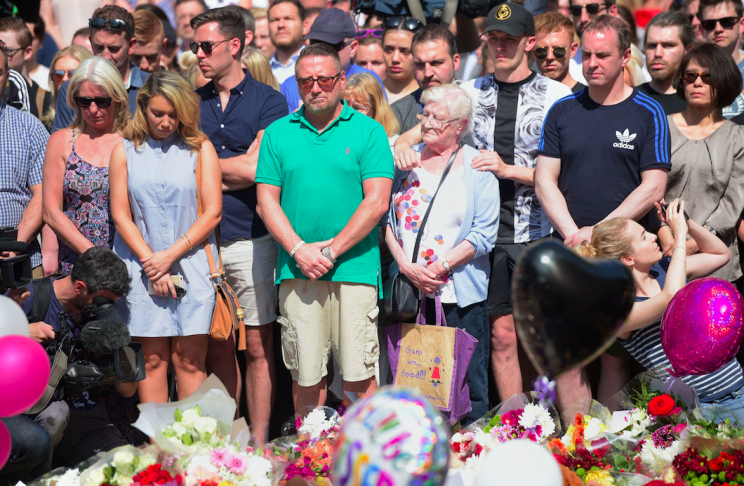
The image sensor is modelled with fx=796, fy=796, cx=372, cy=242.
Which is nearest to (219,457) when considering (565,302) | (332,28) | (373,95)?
(565,302)

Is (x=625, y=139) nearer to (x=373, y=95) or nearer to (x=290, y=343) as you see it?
(x=373, y=95)

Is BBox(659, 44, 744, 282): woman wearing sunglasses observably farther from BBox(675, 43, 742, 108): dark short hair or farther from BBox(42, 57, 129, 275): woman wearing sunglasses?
BBox(42, 57, 129, 275): woman wearing sunglasses

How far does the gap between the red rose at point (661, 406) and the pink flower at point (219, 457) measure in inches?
72.9

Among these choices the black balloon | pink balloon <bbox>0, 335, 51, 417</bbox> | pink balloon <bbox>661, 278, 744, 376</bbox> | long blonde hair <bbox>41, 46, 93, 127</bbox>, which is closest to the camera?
the black balloon

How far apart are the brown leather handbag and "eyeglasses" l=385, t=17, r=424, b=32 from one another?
2218 millimetres

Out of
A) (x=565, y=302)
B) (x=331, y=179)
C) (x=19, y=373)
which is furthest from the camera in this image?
(x=331, y=179)

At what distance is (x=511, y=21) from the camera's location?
4848mm

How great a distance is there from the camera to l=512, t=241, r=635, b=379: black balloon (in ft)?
7.79

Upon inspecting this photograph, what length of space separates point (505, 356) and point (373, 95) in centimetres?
179

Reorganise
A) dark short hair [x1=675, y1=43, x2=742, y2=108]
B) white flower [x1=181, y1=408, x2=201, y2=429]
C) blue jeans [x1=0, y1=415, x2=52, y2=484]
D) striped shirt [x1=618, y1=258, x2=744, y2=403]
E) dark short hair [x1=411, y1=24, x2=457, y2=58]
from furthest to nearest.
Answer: dark short hair [x1=411, y1=24, x2=457, y2=58] → dark short hair [x1=675, y1=43, x2=742, y2=108] → striped shirt [x1=618, y1=258, x2=744, y2=403] → blue jeans [x1=0, y1=415, x2=52, y2=484] → white flower [x1=181, y1=408, x2=201, y2=429]

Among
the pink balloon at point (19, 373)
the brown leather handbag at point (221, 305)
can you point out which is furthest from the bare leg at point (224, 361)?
the pink balloon at point (19, 373)

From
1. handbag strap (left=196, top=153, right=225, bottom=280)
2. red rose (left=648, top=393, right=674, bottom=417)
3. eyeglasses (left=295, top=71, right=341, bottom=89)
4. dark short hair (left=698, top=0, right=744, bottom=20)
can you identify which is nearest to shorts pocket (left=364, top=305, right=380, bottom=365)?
handbag strap (left=196, top=153, right=225, bottom=280)

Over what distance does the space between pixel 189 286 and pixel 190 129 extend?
867 millimetres

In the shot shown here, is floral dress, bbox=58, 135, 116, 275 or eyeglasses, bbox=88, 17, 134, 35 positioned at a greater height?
eyeglasses, bbox=88, 17, 134, 35
